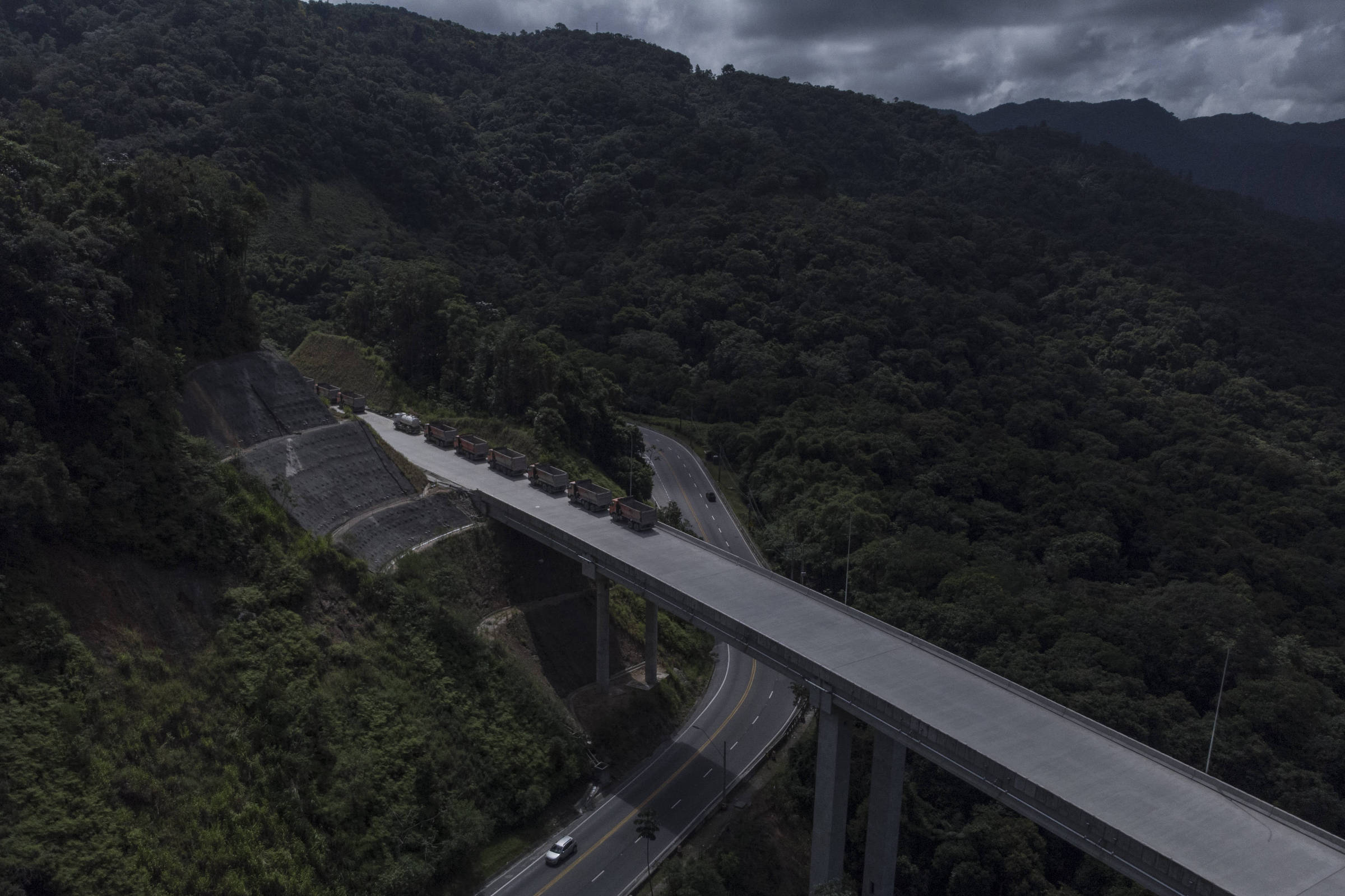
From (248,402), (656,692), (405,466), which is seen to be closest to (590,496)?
(656,692)

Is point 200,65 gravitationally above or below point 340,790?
above

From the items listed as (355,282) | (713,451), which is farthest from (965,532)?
(355,282)

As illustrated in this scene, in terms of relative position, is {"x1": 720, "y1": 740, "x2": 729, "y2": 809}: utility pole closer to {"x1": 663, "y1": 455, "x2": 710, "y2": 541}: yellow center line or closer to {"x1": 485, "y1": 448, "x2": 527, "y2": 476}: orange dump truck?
{"x1": 485, "y1": 448, "x2": 527, "y2": 476}: orange dump truck

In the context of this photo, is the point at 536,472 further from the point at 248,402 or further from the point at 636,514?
the point at 248,402

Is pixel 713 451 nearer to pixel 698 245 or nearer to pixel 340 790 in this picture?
pixel 698 245

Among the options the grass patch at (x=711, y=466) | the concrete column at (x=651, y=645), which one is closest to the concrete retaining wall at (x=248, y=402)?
the concrete column at (x=651, y=645)

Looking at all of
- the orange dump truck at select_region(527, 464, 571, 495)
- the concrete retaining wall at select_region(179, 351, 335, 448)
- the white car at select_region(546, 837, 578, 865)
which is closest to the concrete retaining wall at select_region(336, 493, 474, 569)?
the orange dump truck at select_region(527, 464, 571, 495)

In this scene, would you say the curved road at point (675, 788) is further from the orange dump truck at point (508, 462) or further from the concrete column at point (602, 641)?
the orange dump truck at point (508, 462)
